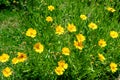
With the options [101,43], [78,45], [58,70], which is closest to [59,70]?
[58,70]

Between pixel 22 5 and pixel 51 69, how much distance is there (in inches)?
81.4

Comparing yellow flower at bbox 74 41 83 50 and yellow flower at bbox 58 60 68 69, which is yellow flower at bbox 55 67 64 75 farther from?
yellow flower at bbox 74 41 83 50

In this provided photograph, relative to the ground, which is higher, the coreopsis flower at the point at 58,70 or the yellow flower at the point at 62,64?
the yellow flower at the point at 62,64

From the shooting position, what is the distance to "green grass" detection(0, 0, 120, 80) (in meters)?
4.57

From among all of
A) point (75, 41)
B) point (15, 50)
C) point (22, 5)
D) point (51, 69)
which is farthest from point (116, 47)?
point (22, 5)

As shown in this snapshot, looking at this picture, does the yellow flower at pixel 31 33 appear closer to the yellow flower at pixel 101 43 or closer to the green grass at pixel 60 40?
the green grass at pixel 60 40

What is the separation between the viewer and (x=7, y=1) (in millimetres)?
6344

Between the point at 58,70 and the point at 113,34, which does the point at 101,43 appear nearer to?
the point at 113,34

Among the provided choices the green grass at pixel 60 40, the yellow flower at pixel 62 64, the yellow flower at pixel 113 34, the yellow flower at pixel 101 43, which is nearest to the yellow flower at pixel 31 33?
the green grass at pixel 60 40

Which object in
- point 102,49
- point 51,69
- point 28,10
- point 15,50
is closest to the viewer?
point 51,69

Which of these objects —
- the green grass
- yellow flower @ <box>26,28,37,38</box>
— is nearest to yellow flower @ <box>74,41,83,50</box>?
the green grass

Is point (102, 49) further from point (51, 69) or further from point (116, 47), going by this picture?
point (51, 69)

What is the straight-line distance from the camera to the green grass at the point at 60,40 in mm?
4574

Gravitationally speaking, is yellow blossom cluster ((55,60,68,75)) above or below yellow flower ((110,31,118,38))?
below
